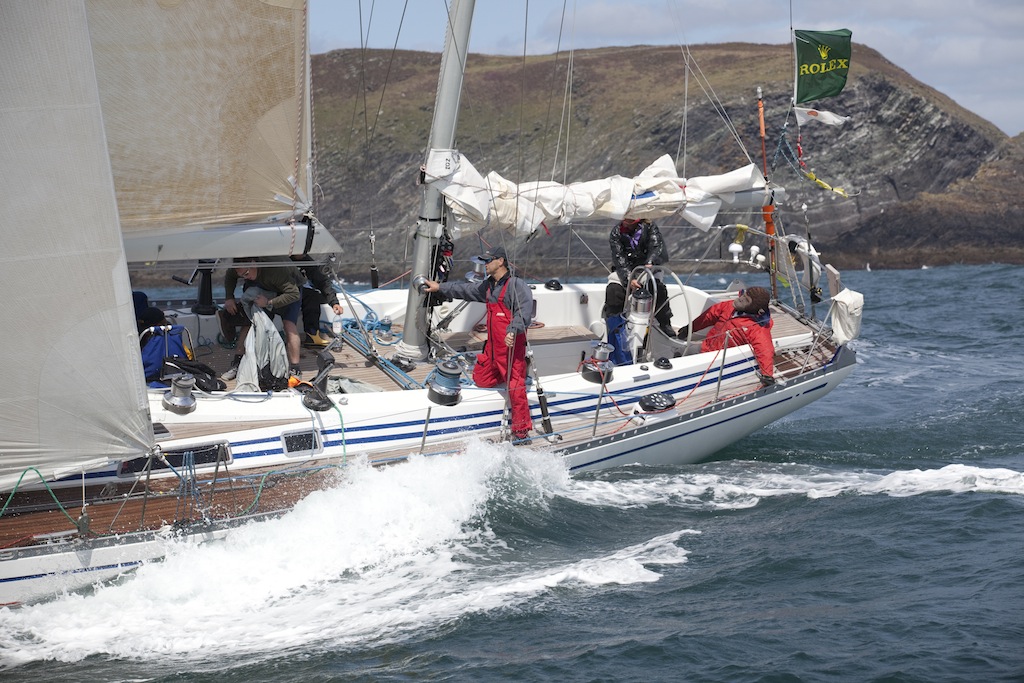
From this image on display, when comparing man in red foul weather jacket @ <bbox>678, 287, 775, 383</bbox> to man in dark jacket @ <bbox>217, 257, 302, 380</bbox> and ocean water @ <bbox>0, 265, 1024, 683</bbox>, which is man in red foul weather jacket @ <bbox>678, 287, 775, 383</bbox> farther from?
man in dark jacket @ <bbox>217, 257, 302, 380</bbox>

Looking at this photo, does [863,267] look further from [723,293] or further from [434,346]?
[434,346]

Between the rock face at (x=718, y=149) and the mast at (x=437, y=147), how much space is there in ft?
97.4

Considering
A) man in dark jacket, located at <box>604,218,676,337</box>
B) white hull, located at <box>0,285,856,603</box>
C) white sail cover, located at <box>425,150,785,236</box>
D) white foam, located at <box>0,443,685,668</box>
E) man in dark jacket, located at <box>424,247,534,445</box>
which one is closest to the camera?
white foam, located at <box>0,443,685,668</box>

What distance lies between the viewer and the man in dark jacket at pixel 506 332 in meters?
9.48

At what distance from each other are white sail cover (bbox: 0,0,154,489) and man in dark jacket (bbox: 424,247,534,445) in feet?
11.1

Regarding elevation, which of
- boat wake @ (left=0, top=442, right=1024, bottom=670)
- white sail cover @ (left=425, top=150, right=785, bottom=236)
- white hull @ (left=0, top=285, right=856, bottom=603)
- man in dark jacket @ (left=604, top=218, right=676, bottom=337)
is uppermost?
white sail cover @ (left=425, top=150, right=785, bottom=236)

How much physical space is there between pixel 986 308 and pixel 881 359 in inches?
350

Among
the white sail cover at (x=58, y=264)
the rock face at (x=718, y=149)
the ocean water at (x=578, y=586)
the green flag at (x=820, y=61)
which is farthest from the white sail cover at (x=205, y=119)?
the rock face at (x=718, y=149)

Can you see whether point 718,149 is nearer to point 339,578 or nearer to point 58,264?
point 339,578

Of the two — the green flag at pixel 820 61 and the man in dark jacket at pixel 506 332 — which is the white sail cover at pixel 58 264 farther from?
the green flag at pixel 820 61

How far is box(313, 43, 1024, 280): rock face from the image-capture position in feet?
156

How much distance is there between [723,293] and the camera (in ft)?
46.3

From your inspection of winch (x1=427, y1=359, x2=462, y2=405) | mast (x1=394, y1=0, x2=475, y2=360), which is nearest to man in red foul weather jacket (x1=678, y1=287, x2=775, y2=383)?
mast (x1=394, y1=0, x2=475, y2=360)

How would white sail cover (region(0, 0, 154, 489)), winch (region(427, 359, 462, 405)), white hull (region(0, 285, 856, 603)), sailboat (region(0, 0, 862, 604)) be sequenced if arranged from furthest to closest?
1. winch (region(427, 359, 462, 405))
2. white hull (region(0, 285, 856, 603))
3. sailboat (region(0, 0, 862, 604))
4. white sail cover (region(0, 0, 154, 489))
